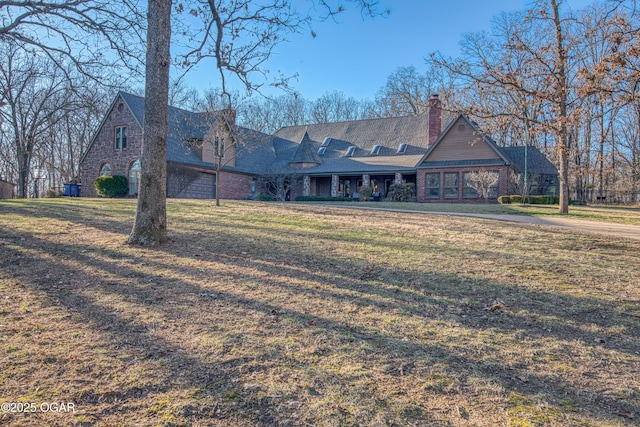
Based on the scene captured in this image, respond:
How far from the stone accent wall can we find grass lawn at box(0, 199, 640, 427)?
19.5 m

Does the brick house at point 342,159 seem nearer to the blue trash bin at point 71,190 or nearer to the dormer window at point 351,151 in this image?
the dormer window at point 351,151

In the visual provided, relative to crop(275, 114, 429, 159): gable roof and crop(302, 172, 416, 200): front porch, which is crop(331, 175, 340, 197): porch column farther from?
crop(275, 114, 429, 159): gable roof

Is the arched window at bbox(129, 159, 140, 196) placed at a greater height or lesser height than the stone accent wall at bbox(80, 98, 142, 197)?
lesser

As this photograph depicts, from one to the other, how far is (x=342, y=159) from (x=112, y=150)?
51.5 feet

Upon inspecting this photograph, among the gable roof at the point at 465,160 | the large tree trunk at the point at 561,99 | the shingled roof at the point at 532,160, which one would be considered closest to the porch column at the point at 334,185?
the gable roof at the point at 465,160

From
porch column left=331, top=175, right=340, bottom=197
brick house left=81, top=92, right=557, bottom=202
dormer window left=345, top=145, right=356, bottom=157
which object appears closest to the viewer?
brick house left=81, top=92, right=557, bottom=202

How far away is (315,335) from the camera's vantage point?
3514 mm

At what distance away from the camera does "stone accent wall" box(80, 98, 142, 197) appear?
24.5m

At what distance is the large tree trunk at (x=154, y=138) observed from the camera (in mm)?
6465

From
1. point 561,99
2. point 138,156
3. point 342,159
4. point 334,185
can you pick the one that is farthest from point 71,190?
point 561,99

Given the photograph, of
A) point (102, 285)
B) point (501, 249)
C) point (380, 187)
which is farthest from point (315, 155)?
point (102, 285)

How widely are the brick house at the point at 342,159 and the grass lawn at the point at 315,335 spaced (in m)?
15.3

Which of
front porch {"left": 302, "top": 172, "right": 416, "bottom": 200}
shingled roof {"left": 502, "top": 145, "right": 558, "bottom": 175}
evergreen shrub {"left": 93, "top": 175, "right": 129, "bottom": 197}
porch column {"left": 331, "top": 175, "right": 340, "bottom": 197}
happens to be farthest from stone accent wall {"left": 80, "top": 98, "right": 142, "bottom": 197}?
shingled roof {"left": 502, "top": 145, "right": 558, "bottom": 175}

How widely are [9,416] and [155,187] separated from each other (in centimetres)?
458
